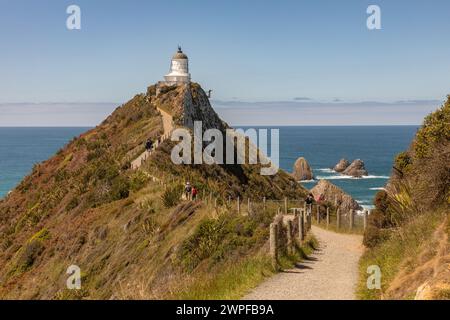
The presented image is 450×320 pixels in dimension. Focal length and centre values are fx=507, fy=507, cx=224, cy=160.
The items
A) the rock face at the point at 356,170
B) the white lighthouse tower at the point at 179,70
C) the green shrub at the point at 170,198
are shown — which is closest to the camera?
the green shrub at the point at 170,198

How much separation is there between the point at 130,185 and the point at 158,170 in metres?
2.43

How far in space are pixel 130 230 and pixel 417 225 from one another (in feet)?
54.1

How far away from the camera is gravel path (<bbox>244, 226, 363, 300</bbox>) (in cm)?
1315

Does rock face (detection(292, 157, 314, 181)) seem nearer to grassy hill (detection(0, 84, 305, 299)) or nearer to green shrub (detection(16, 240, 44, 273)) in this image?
grassy hill (detection(0, 84, 305, 299))

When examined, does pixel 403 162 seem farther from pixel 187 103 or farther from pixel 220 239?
pixel 187 103

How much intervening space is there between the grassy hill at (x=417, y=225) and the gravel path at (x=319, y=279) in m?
0.53

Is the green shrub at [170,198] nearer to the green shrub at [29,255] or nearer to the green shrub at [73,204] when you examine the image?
the green shrub at [29,255]

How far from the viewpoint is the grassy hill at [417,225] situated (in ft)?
38.8

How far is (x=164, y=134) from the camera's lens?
48719 millimetres

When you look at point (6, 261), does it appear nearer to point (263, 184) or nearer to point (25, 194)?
point (25, 194)

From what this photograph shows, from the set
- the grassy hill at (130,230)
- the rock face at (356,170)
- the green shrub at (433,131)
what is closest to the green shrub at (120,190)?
the grassy hill at (130,230)

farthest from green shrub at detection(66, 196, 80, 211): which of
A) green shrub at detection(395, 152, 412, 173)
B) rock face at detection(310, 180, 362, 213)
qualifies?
rock face at detection(310, 180, 362, 213)
